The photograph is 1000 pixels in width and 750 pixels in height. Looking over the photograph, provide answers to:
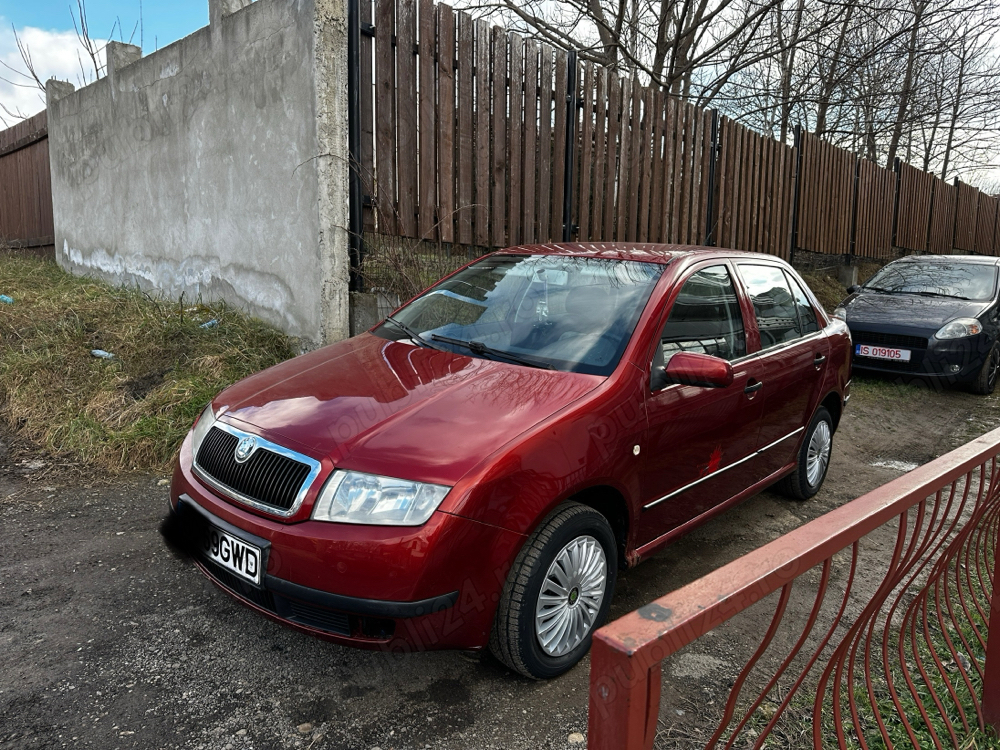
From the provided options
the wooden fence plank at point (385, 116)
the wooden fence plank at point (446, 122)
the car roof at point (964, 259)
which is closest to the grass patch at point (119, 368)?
the wooden fence plank at point (385, 116)

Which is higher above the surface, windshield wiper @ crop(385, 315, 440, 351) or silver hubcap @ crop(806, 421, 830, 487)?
windshield wiper @ crop(385, 315, 440, 351)

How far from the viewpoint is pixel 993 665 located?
7.26 ft

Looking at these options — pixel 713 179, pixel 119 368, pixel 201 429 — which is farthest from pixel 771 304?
pixel 713 179

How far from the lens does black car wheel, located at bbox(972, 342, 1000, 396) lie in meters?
7.47

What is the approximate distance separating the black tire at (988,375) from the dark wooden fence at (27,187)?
12367mm

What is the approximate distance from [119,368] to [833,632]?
523cm

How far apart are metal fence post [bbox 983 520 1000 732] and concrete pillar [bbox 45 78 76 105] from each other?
1108 cm

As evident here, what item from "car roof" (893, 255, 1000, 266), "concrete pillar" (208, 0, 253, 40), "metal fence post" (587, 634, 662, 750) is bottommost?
"metal fence post" (587, 634, 662, 750)

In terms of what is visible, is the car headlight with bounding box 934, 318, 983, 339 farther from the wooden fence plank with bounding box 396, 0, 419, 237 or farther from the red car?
the wooden fence plank with bounding box 396, 0, 419, 237

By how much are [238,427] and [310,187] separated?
10.6ft

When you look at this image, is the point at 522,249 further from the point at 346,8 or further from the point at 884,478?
the point at 884,478

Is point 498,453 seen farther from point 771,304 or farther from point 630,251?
point 771,304

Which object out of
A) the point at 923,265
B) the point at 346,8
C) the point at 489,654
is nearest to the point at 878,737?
the point at 489,654

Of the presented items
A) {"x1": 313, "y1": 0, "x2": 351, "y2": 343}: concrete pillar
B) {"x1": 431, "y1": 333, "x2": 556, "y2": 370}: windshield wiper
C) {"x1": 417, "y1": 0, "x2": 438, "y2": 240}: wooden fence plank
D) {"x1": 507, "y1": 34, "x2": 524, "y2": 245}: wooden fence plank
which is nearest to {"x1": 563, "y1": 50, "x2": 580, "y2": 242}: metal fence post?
{"x1": 507, "y1": 34, "x2": 524, "y2": 245}: wooden fence plank
